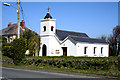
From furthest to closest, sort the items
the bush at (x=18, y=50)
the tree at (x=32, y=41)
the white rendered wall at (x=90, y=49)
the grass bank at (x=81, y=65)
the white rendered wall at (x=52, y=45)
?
the white rendered wall at (x=52, y=45)
the tree at (x=32, y=41)
the white rendered wall at (x=90, y=49)
the bush at (x=18, y=50)
the grass bank at (x=81, y=65)

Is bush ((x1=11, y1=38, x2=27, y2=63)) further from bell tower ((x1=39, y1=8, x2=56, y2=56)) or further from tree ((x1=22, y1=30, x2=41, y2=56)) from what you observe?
bell tower ((x1=39, y1=8, x2=56, y2=56))

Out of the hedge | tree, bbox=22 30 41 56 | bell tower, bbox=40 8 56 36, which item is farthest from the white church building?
the hedge

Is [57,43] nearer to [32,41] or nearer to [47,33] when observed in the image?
[47,33]

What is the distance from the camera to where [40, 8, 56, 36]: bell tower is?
35.7 metres

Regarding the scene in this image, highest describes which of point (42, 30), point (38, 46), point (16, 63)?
point (42, 30)

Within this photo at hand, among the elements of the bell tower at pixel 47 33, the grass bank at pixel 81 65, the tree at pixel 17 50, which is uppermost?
the bell tower at pixel 47 33

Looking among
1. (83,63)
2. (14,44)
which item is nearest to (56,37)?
(14,44)

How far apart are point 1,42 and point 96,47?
20.2 m

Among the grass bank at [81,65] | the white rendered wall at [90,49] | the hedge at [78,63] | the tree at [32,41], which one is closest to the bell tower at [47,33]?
the tree at [32,41]

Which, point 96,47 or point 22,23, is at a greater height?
point 22,23

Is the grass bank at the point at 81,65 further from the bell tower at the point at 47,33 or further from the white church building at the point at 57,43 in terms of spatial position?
the bell tower at the point at 47,33

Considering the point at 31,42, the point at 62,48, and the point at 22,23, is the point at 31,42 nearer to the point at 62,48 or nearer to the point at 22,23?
the point at 62,48

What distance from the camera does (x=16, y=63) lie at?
22.2 metres

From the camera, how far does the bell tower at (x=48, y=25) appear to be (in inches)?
1406
